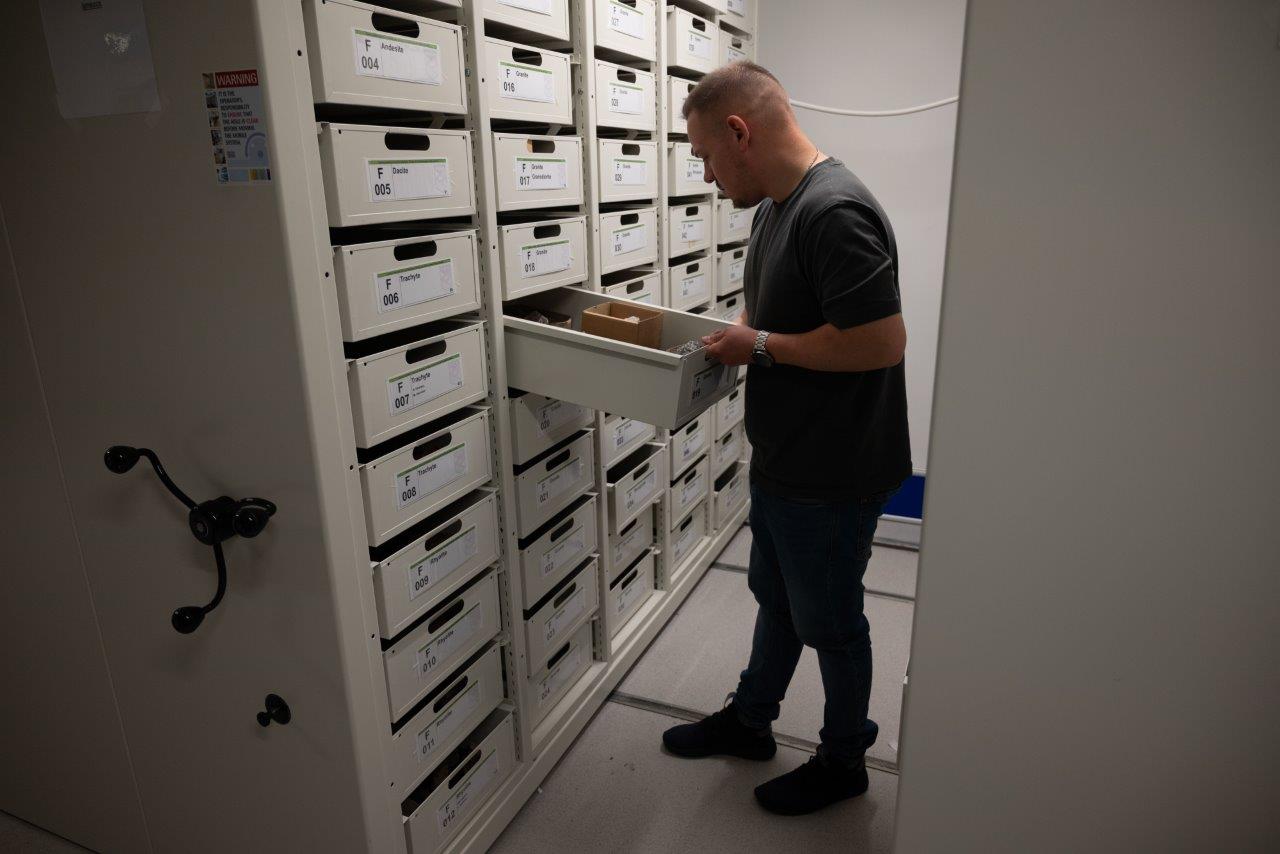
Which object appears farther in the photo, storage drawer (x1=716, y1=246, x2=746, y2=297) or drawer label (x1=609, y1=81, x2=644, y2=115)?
storage drawer (x1=716, y1=246, x2=746, y2=297)

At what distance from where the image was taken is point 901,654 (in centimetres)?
254

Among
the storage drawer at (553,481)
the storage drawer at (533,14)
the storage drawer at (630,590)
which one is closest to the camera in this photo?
the storage drawer at (533,14)

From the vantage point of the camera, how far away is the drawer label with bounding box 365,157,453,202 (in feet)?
4.28

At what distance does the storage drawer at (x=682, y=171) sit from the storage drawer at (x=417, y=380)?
1.10 meters

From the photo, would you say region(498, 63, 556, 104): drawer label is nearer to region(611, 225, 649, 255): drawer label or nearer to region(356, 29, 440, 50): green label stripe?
region(356, 29, 440, 50): green label stripe

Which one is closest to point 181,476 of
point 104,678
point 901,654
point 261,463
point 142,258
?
point 261,463

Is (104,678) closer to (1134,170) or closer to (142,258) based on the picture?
(142,258)

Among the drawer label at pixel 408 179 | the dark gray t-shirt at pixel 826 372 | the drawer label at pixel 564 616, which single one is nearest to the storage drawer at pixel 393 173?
the drawer label at pixel 408 179

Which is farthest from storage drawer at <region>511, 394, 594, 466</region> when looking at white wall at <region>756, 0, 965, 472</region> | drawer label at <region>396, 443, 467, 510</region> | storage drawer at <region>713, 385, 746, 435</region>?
white wall at <region>756, 0, 965, 472</region>

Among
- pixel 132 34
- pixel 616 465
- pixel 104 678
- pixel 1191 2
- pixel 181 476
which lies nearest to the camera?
pixel 1191 2

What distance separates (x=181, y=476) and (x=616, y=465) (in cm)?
130

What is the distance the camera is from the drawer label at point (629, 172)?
214 cm

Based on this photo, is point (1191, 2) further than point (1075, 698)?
No

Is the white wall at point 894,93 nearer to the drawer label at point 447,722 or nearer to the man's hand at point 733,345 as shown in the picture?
the man's hand at point 733,345
